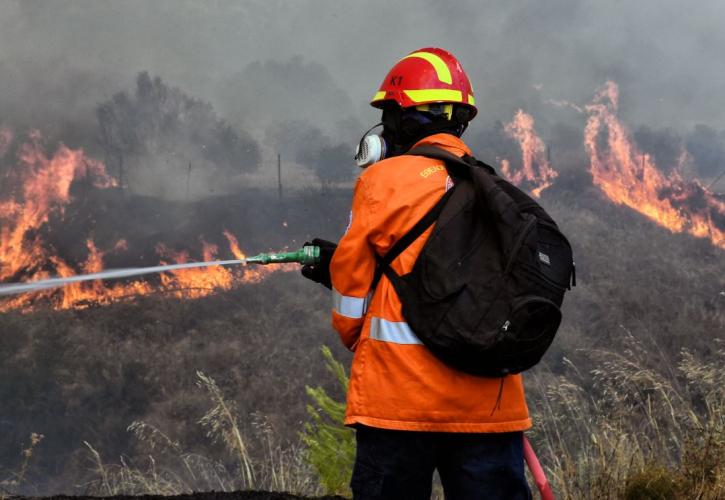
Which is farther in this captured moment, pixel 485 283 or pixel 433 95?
pixel 433 95

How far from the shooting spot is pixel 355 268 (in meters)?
2.35

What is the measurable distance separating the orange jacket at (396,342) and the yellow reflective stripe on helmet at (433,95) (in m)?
0.37

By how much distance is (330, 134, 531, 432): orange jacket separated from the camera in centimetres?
224

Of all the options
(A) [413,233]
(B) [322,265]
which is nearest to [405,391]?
(A) [413,233]

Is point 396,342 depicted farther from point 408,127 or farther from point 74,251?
point 74,251

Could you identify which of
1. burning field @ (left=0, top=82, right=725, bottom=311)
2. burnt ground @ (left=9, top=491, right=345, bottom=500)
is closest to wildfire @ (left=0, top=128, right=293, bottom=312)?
burning field @ (left=0, top=82, right=725, bottom=311)

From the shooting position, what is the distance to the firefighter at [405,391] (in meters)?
2.25

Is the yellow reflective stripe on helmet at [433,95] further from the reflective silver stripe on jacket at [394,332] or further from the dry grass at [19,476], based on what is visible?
the dry grass at [19,476]

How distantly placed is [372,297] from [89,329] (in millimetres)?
13025

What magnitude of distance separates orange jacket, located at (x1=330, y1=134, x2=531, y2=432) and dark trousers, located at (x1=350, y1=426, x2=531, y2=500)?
8cm

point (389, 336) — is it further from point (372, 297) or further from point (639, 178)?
point (639, 178)

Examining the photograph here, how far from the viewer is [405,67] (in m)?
2.74

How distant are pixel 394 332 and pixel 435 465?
0.52 metres

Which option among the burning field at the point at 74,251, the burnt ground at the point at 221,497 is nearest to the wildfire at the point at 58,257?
the burning field at the point at 74,251
